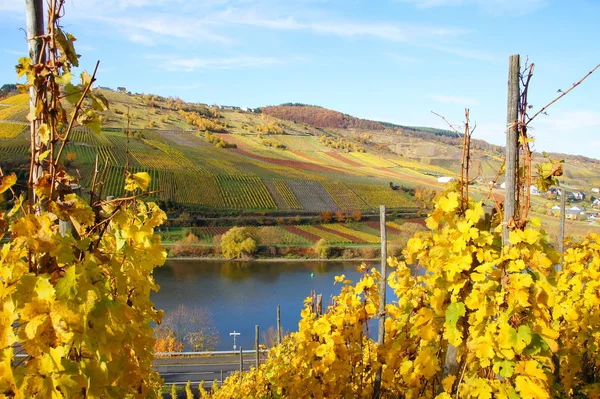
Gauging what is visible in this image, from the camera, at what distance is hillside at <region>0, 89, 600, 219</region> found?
4384 cm

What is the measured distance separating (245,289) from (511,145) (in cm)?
2608

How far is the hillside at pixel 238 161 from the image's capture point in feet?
Answer: 144

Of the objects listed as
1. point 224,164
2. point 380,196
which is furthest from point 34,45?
point 224,164

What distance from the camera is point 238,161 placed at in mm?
56750

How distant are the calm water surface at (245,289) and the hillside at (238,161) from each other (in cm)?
1019

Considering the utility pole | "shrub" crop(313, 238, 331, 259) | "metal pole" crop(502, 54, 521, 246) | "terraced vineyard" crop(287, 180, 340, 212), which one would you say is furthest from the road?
"terraced vineyard" crop(287, 180, 340, 212)

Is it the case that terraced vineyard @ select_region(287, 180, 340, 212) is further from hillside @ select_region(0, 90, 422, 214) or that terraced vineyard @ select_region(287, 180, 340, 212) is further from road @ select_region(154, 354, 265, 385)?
road @ select_region(154, 354, 265, 385)

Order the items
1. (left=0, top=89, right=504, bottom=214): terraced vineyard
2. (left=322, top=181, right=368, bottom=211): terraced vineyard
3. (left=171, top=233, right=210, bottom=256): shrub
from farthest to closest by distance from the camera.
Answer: (left=322, top=181, right=368, bottom=211): terraced vineyard < (left=0, top=89, right=504, bottom=214): terraced vineyard < (left=171, top=233, right=210, bottom=256): shrub

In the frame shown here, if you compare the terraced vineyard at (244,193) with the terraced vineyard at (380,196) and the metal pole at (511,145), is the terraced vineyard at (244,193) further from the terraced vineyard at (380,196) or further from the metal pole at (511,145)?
the metal pole at (511,145)

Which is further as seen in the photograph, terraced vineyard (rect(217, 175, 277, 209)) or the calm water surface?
terraced vineyard (rect(217, 175, 277, 209))

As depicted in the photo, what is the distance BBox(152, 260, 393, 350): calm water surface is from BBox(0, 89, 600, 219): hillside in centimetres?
1019

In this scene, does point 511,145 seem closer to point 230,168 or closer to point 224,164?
point 230,168

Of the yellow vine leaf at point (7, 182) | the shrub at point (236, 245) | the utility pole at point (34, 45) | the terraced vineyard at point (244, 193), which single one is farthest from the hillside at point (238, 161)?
the yellow vine leaf at point (7, 182)

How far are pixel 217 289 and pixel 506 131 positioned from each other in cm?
2633
